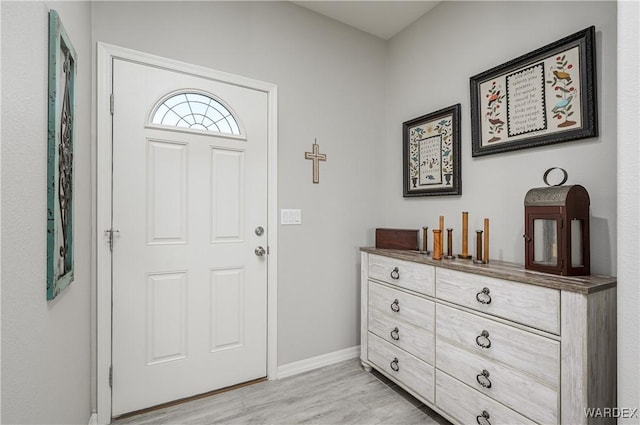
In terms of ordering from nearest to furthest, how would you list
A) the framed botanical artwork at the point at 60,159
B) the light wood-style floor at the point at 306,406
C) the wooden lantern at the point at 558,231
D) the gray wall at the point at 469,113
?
the framed botanical artwork at the point at 60,159 → the wooden lantern at the point at 558,231 → the gray wall at the point at 469,113 → the light wood-style floor at the point at 306,406

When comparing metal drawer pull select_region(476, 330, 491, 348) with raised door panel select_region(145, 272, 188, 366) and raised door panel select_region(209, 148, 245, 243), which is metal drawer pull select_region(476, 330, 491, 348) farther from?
raised door panel select_region(145, 272, 188, 366)

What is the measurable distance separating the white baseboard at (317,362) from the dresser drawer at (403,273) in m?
0.77

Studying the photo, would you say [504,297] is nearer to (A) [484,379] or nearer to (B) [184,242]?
(A) [484,379]

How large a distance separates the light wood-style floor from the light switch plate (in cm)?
116

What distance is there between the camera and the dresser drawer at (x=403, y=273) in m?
1.81

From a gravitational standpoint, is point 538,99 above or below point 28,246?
above

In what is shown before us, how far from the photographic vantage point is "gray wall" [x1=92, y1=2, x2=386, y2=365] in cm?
204

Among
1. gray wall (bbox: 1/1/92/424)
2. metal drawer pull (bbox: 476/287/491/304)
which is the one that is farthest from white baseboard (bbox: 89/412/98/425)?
metal drawer pull (bbox: 476/287/491/304)

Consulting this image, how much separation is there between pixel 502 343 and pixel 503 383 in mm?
186

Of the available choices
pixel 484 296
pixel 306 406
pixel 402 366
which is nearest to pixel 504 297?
pixel 484 296

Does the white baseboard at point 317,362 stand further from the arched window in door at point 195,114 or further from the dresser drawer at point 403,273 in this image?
the arched window in door at point 195,114

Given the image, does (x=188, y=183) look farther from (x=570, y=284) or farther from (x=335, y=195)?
(x=570, y=284)

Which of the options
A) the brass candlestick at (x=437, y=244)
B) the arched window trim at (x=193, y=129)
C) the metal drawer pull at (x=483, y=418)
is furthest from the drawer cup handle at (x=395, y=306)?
the arched window trim at (x=193, y=129)

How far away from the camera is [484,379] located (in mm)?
1504
